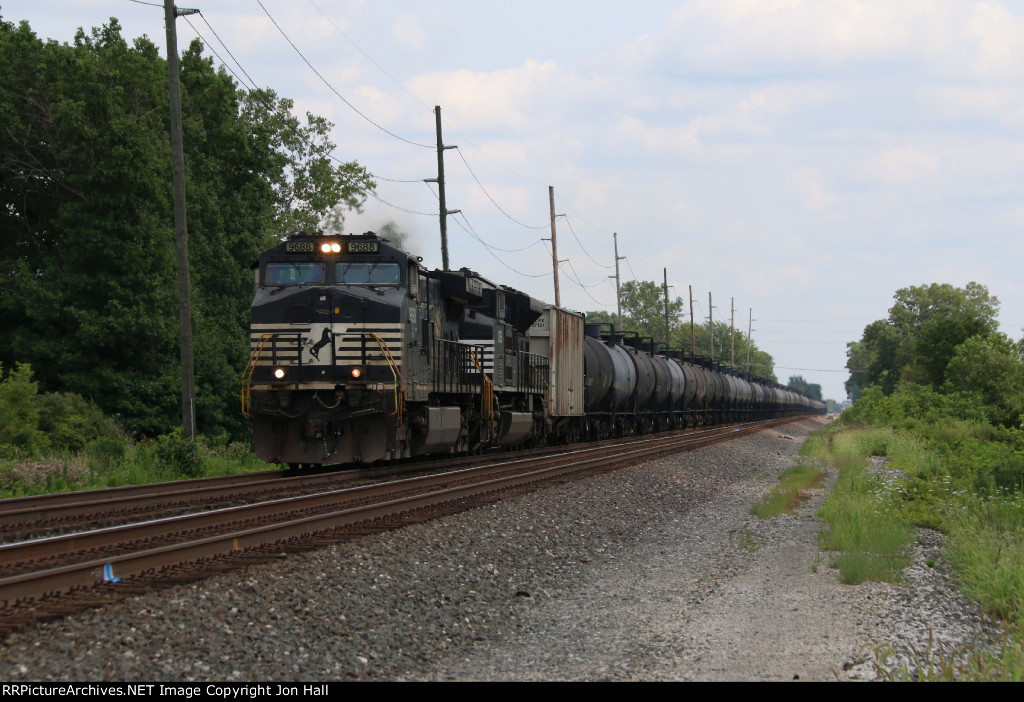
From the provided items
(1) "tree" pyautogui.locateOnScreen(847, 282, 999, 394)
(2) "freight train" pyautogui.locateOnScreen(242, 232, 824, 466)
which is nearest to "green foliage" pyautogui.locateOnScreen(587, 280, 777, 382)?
(1) "tree" pyautogui.locateOnScreen(847, 282, 999, 394)

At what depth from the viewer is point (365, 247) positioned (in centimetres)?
1555

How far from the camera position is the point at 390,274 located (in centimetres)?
1552

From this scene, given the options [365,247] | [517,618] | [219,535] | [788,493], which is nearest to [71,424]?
[365,247]

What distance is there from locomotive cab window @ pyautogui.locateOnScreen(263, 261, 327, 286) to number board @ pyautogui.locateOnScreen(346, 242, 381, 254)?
549 millimetres

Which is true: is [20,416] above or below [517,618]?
above

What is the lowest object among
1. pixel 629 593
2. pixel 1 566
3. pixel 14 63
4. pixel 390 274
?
pixel 629 593

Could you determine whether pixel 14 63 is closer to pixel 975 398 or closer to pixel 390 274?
pixel 390 274

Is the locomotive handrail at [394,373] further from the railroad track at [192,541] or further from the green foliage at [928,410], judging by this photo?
the green foliage at [928,410]

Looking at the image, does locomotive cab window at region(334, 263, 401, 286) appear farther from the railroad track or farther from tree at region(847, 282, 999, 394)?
tree at region(847, 282, 999, 394)

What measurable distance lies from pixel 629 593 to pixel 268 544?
311 cm

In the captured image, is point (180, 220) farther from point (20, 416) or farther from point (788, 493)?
point (788, 493)

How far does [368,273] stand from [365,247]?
16.9 inches

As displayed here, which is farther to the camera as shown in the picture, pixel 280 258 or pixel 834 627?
pixel 280 258
